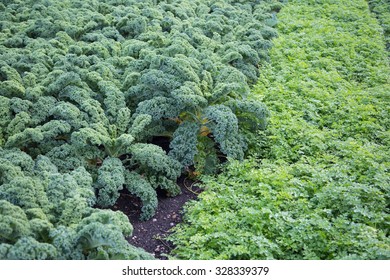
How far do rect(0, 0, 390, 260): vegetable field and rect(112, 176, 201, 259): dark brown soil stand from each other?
2.9 inches

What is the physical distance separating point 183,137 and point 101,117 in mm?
1052

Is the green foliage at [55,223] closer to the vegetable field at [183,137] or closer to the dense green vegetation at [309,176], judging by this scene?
the vegetable field at [183,137]

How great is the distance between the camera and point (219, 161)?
6.06 metres

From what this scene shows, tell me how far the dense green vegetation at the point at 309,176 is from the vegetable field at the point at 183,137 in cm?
2

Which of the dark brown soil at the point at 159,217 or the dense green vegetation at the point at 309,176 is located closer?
the dense green vegetation at the point at 309,176

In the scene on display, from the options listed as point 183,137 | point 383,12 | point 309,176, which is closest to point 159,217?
point 183,137

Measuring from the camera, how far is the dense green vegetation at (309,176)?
14.5 ft

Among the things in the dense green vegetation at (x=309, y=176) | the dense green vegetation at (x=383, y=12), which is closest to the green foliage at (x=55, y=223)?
the dense green vegetation at (x=309, y=176)

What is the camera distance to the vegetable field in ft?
14.0

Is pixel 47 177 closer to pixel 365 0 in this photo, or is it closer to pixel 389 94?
pixel 389 94

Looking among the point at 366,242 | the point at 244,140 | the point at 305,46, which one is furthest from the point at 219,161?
the point at 305,46

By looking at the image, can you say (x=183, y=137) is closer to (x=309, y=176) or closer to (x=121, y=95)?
(x=121, y=95)

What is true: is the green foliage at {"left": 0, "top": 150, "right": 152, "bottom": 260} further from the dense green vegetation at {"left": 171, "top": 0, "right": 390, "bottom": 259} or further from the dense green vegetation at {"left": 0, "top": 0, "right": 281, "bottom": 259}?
the dense green vegetation at {"left": 171, "top": 0, "right": 390, "bottom": 259}
